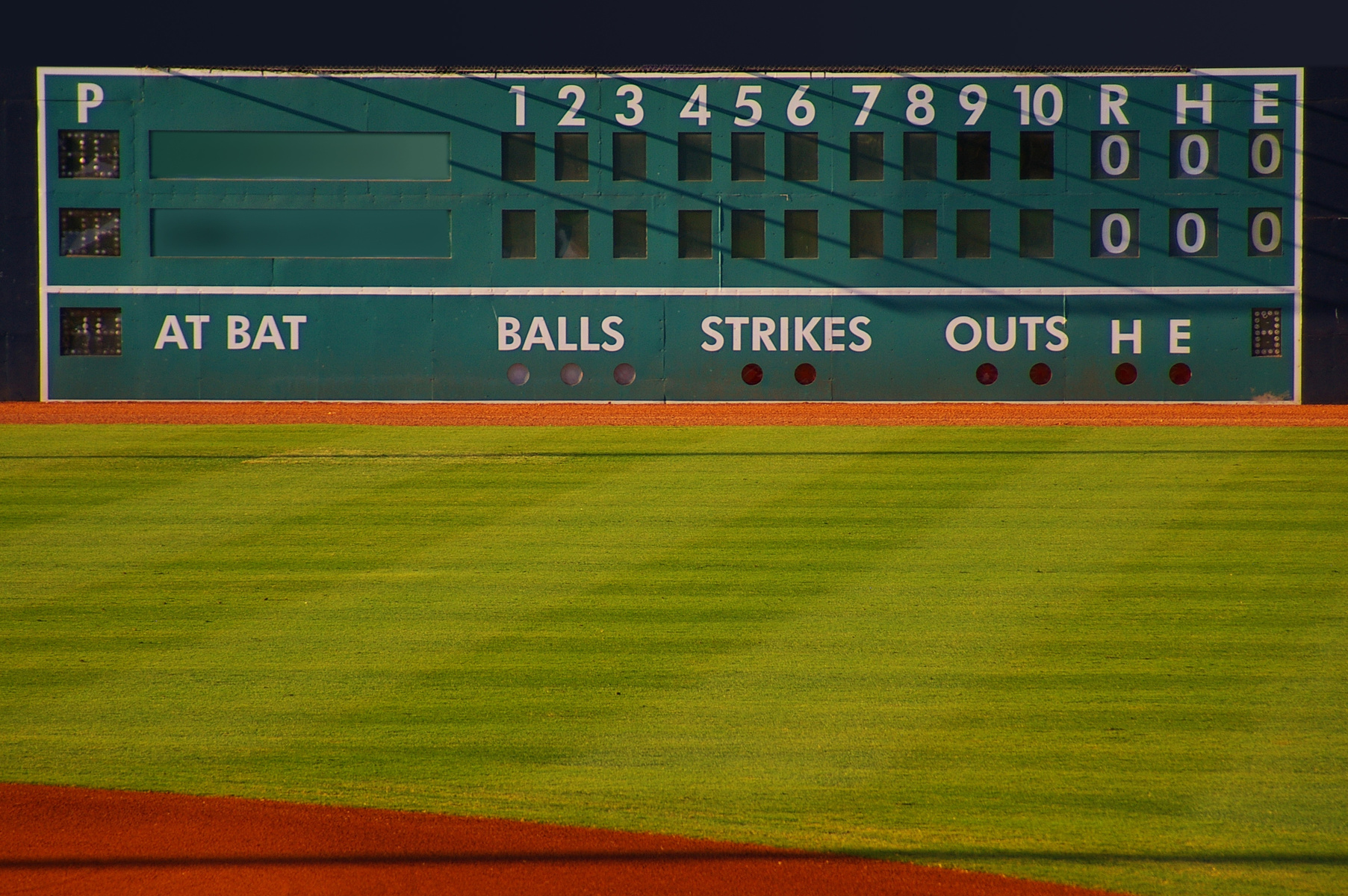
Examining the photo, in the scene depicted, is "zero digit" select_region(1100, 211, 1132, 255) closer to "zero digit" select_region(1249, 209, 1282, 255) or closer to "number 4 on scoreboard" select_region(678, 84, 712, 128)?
"zero digit" select_region(1249, 209, 1282, 255)

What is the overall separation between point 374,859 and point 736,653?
277 centimetres

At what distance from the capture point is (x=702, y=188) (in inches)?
775

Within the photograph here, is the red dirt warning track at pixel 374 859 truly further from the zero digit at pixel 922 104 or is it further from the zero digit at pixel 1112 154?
the zero digit at pixel 1112 154

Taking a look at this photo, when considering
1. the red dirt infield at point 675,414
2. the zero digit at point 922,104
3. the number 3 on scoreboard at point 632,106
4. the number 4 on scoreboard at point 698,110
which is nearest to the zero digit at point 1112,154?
the zero digit at point 922,104

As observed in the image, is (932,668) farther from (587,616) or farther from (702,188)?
(702,188)

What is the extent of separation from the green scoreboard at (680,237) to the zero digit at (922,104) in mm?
32

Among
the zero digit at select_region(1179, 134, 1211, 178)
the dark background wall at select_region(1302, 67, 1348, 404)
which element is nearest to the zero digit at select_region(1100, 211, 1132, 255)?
the zero digit at select_region(1179, 134, 1211, 178)

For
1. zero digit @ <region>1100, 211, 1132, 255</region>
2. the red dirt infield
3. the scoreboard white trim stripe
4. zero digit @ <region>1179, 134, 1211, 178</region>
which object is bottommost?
the red dirt infield

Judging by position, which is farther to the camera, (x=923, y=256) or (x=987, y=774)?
(x=923, y=256)

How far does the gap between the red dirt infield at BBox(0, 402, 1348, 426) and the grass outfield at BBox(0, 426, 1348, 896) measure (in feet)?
15.3

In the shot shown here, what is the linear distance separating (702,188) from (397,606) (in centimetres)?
1294

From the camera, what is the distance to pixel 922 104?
1956 cm

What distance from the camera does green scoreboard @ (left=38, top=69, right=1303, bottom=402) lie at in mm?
19547

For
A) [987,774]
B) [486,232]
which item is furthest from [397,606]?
[486,232]
